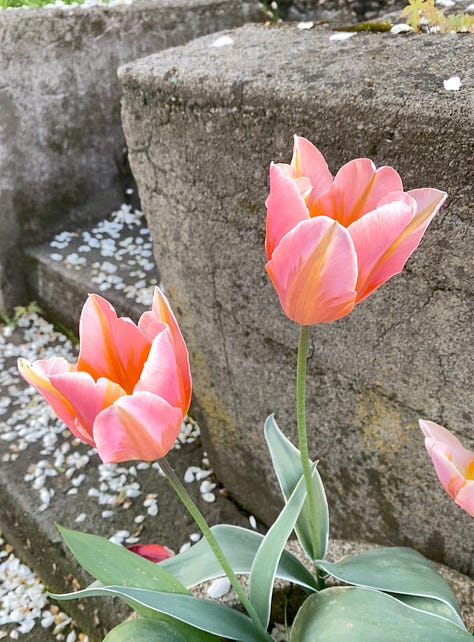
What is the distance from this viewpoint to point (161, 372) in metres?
0.51

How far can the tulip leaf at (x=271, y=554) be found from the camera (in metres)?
0.69

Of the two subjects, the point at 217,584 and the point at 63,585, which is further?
the point at 63,585

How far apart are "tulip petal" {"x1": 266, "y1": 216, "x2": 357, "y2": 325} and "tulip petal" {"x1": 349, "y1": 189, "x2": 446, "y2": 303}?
2 centimetres

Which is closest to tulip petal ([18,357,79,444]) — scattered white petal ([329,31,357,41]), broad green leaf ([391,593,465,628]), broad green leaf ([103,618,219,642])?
broad green leaf ([103,618,219,642])

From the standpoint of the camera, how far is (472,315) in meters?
0.82

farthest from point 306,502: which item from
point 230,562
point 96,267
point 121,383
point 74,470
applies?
point 96,267

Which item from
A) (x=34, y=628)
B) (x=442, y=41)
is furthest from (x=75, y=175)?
(x=442, y=41)

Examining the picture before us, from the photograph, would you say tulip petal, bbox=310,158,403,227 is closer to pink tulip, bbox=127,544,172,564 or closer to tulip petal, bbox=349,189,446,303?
tulip petal, bbox=349,189,446,303

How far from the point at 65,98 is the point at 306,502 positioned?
1691 millimetres

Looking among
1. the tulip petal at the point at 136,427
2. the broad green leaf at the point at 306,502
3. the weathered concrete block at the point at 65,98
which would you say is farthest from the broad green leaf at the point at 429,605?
the weathered concrete block at the point at 65,98

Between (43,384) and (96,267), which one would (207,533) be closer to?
(43,384)

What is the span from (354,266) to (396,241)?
5 cm

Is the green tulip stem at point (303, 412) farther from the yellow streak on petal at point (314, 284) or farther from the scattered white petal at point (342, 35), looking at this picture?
the scattered white petal at point (342, 35)

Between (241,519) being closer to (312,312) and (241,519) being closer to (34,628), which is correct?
(34,628)
